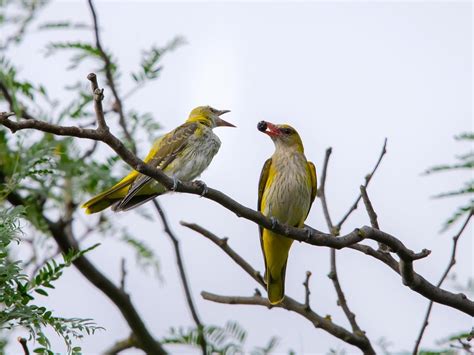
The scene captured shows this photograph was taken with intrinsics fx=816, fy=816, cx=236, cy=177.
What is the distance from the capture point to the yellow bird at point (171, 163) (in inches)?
220

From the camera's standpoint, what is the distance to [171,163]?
241 inches

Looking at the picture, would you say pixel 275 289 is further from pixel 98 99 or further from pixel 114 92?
pixel 98 99

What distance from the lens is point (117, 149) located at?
9.82 ft

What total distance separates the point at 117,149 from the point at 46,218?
2320 millimetres

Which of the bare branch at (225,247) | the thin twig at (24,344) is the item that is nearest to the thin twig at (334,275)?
the bare branch at (225,247)

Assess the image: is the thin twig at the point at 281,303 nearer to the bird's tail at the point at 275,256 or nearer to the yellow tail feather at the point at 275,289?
the yellow tail feather at the point at 275,289

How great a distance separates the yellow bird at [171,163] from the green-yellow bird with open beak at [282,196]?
471mm

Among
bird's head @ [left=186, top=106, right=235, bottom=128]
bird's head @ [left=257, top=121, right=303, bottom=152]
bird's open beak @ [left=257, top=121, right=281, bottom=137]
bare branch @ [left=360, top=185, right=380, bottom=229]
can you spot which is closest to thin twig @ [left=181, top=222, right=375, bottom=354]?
bare branch @ [left=360, top=185, right=380, bottom=229]

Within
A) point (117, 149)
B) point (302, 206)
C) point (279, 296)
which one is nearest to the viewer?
point (117, 149)

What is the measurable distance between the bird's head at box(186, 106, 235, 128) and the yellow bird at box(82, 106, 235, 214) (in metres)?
0.05

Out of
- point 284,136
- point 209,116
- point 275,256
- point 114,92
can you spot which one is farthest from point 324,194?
point 209,116

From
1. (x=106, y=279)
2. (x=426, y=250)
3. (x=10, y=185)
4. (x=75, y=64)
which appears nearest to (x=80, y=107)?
(x=75, y=64)

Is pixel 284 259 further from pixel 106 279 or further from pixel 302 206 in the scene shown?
pixel 106 279

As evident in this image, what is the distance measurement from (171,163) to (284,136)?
39.8 inches
